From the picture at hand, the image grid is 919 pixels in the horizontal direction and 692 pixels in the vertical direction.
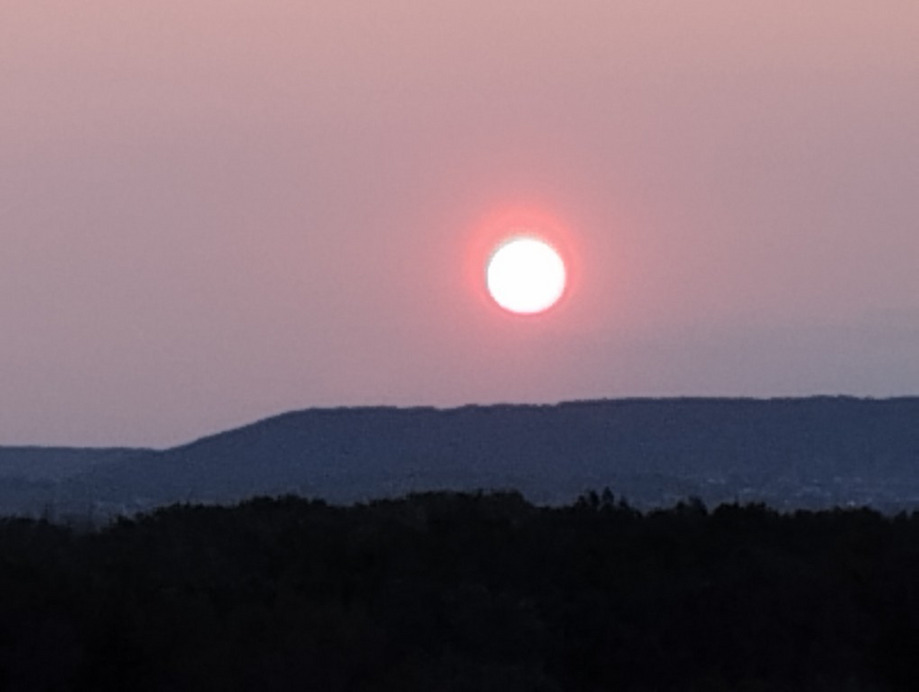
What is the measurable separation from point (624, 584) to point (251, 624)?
267 inches

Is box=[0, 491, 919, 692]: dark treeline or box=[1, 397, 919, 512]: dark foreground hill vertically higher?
box=[1, 397, 919, 512]: dark foreground hill

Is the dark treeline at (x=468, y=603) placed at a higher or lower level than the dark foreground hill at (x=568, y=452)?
lower

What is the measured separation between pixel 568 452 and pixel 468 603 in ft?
292

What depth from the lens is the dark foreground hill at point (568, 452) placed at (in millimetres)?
110938

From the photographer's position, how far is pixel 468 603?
32000mm

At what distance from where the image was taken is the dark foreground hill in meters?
111

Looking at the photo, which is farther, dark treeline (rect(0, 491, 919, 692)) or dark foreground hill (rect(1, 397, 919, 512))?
dark foreground hill (rect(1, 397, 919, 512))

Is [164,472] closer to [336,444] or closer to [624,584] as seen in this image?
[336,444]

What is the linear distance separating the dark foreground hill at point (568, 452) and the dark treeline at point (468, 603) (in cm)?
6713

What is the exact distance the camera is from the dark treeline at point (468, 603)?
28.1 metres

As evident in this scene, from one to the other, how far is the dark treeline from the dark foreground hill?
67125 mm

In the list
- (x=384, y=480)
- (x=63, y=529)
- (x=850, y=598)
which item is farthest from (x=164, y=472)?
(x=850, y=598)

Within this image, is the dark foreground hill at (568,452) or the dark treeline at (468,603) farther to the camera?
the dark foreground hill at (568,452)

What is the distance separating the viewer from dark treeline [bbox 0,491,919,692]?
28.1 metres
